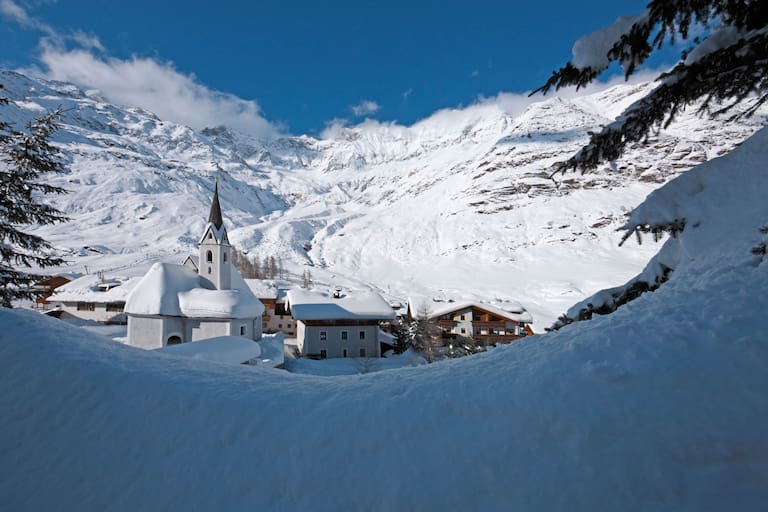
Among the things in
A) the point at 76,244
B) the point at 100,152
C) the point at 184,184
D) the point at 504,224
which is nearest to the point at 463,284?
the point at 504,224

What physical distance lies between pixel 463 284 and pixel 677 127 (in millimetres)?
139824

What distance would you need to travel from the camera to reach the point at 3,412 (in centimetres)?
288

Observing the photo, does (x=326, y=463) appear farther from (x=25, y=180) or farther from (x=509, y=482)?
(x=25, y=180)

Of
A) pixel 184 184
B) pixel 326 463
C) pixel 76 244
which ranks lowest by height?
pixel 326 463

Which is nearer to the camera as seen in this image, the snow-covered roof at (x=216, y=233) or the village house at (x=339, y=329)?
the snow-covered roof at (x=216, y=233)

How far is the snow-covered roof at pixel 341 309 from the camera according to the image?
97.2 feet

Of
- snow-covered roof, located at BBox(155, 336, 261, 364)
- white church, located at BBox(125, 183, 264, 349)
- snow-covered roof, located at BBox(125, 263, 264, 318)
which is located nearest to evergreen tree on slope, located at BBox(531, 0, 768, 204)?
snow-covered roof, located at BBox(155, 336, 261, 364)

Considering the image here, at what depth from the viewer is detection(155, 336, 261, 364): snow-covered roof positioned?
1241cm

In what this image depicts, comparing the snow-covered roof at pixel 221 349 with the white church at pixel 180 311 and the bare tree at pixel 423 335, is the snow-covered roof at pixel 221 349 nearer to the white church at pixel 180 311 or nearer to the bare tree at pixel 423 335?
the white church at pixel 180 311

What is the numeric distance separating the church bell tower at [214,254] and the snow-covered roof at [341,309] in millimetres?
6526

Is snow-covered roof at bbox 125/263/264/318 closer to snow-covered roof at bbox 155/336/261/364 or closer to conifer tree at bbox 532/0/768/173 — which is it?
snow-covered roof at bbox 155/336/261/364

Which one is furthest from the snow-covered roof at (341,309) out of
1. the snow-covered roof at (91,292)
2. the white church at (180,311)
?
the snow-covered roof at (91,292)

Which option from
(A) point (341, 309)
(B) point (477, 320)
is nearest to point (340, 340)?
(A) point (341, 309)

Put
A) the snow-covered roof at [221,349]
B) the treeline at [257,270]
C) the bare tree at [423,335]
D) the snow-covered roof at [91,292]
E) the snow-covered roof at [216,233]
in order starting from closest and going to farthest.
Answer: the snow-covered roof at [221,349] < the snow-covered roof at [216,233] < the bare tree at [423,335] < the snow-covered roof at [91,292] < the treeline at [257,270]
